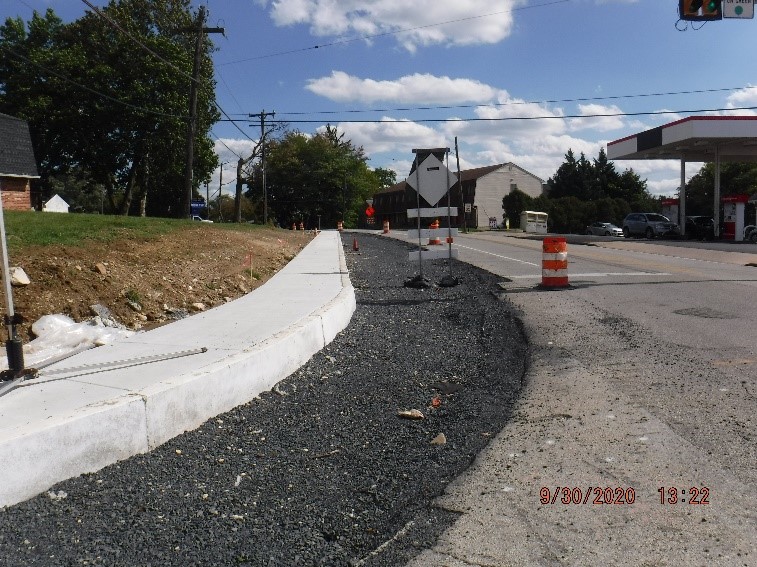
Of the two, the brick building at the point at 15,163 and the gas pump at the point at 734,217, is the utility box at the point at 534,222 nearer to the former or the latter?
the gas pump at the point at 734,217

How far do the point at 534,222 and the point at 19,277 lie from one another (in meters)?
60.1

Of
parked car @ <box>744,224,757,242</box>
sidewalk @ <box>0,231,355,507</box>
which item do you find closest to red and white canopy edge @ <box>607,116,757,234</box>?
parked car @ <box>744,224,757,242</box>

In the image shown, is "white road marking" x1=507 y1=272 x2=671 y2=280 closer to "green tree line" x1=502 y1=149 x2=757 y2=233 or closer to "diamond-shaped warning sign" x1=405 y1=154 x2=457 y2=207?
"diamond-shaped warning sign" x1=405 y1=154 x2=457 y2=207

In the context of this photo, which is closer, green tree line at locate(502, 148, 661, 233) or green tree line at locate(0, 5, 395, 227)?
green tree line at locate(0, 5, 395, 227)

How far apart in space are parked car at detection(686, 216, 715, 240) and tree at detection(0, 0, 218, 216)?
3280cm

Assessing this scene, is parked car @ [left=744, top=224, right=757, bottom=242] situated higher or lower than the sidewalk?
lower

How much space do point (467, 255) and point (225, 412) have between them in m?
20.8

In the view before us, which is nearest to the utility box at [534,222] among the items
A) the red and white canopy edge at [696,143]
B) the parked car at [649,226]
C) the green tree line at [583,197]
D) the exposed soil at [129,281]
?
the green tree line at [583,197]

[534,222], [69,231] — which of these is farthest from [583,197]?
[69,231]

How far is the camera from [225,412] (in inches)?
215

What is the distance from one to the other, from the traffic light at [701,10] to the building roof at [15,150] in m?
31.9

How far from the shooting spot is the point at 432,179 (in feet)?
46.8

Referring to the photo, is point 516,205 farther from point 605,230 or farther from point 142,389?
point 142,389

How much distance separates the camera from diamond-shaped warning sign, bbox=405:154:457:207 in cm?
1419
